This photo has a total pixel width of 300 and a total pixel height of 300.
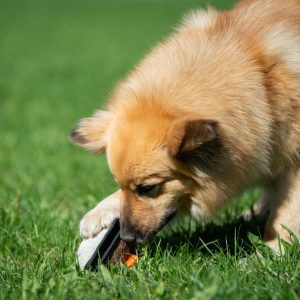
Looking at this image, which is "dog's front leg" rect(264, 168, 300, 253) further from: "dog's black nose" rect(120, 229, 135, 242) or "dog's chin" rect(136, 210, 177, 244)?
"dog's black nose" rect(120, 229, 135, 242)

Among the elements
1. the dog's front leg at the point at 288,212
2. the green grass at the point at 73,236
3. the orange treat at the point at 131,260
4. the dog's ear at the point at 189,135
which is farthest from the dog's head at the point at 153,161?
the dog's front leg at the point at 288,212

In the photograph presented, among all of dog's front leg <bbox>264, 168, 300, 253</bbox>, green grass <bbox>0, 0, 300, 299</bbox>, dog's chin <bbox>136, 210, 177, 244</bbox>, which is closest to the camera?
green grass <bbox>0, 0, 300, 299</bbox>

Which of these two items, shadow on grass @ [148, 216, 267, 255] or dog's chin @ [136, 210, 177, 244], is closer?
dog's chin @ [136, 210, 177, 244]

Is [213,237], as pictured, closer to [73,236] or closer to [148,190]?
[148,190]

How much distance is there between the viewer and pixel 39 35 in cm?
2314

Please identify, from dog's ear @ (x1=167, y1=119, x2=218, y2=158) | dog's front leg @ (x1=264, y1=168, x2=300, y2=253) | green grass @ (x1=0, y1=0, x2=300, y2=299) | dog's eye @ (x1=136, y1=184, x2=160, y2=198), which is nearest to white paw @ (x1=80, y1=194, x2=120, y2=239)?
green grass @ (x1=0, y1=0, x2=300, y2=299)

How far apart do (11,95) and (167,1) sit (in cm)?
3286

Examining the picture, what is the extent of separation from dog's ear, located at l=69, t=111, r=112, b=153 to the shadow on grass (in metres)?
0.77

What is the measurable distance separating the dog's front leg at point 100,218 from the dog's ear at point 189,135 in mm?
859

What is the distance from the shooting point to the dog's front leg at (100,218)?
13.7ft

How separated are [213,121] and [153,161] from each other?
0.49 m

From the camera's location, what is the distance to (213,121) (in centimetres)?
341

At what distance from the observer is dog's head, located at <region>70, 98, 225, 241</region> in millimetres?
3543

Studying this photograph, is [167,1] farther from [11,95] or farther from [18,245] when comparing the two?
[18,245]
